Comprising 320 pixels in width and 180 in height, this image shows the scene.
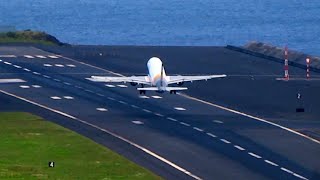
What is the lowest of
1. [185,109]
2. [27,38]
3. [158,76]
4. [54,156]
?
[54,156]

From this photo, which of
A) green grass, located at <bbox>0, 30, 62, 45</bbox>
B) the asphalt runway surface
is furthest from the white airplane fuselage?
green grass, located at <bbox>0, 30, 62, 45</bbox>

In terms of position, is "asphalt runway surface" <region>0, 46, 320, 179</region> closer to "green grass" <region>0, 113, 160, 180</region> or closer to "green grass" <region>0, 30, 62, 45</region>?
"green grass" <region>0, 113, 160, 180</region>

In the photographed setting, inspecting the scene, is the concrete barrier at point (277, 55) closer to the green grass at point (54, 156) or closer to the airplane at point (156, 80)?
the airplane at point (156, 80)

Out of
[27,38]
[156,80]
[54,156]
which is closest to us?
[54,156]

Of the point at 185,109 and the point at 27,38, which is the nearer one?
the point at 185,109

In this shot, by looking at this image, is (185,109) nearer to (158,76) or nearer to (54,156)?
(158,76)

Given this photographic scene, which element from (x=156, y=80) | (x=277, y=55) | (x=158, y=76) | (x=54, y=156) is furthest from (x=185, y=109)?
(x=277, y=55)

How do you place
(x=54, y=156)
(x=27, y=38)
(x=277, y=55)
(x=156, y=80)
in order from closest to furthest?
(x=54, y=156), (x=156, y=80), (x=277, y=55), (x=27, y=38)
